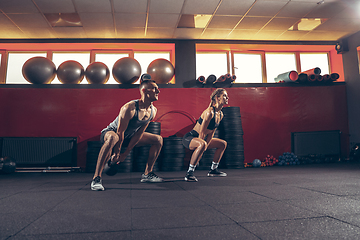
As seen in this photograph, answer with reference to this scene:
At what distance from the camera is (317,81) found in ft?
20.5

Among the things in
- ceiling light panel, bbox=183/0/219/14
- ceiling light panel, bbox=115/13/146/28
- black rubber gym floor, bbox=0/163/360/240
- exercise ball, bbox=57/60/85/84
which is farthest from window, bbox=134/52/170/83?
black rubber gym floor, bbox=0/163/360/240

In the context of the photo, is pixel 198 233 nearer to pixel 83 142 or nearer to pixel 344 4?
pixel 83 142

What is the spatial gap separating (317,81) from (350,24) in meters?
1.54

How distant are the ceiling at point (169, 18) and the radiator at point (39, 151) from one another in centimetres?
269

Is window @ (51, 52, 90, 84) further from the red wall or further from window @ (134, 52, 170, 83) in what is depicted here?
window @ (134, 52, 170, 83)

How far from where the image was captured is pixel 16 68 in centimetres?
622

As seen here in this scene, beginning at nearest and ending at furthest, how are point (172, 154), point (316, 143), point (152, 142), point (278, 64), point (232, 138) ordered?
point (152, 142) < point (172, 154) < point (232, 138) < point (316, 143) < point (278, 64)

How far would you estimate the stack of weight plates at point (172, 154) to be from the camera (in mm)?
4895

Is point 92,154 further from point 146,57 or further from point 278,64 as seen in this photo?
point 278,64

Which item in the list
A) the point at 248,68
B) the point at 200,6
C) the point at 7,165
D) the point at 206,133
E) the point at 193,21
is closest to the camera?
the point at 206,133

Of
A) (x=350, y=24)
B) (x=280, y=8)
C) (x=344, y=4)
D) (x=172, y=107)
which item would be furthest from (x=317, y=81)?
(x=172, y=107)

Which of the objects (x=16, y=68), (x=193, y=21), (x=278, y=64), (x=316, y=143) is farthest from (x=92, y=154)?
(x=278, y=64)

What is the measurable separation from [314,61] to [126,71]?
5.69 metres

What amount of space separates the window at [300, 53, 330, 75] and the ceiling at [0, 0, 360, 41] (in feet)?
2.45
